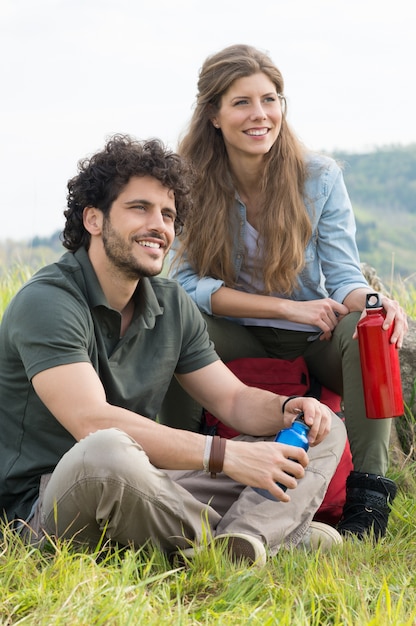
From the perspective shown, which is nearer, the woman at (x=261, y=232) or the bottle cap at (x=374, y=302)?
the bottle cap at (x=374, y=302)

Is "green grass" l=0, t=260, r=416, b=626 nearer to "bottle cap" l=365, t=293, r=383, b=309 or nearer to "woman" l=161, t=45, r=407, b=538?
"bottle cap" l=365, t=293, r=383, b=309

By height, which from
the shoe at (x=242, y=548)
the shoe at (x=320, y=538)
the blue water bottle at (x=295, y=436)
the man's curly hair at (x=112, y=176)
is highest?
the man's curly hair at (x=112, y=176)

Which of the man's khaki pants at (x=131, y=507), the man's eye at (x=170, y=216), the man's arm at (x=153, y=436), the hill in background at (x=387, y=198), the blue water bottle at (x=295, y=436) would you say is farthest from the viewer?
the hill in background at (x=387, y=198)

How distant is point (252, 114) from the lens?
14.1 ft

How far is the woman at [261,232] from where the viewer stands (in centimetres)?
432

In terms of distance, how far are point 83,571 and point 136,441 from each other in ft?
1.92

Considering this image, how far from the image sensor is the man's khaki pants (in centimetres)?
299

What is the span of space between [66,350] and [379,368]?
1387 millimetres

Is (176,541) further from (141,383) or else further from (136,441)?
(141,383)

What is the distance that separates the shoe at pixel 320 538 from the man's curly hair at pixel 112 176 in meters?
1.44

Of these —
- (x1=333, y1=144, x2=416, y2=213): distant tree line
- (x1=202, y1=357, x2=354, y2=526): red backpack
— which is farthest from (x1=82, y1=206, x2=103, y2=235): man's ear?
(x1=333, y1=144, x2=416, y2=213): distant tree line

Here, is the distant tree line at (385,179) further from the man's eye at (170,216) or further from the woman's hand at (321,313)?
the man's eye at (170,216)

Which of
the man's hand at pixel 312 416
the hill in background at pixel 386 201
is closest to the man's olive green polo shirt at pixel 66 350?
the man's hand at pixel 312 416

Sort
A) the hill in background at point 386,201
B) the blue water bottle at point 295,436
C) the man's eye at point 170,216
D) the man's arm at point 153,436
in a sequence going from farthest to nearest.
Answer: the hill in background at point 386,201, the man's eye at point 170,216, the blue water bottle at point 295,436, the man's arm at point 153,436
